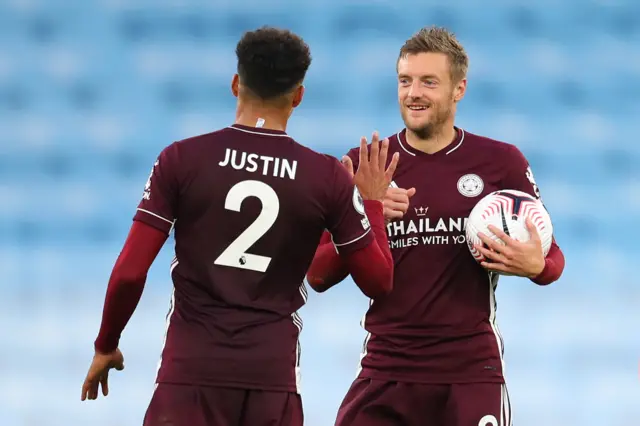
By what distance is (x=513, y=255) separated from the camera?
14.7 ft

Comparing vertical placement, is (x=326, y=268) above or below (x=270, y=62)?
below

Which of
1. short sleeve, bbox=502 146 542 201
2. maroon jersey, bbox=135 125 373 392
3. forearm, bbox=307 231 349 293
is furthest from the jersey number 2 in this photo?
short sleeve, bbox=502 146 542 201

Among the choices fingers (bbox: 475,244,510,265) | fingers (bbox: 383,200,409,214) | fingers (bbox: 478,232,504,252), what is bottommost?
fingers (bbox: 475,244,510,265)

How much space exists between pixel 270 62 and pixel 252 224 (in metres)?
0.57

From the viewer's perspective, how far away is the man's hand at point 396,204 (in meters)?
4.47

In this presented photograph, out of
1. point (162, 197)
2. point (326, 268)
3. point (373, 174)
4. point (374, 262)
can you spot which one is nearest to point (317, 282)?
point (326, 268)

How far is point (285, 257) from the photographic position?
3.81 m

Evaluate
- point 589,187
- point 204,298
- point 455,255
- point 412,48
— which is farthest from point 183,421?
point 589,187

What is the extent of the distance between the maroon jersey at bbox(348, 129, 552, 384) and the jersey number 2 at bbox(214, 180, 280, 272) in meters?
1.21

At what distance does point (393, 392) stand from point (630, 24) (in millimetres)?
8160

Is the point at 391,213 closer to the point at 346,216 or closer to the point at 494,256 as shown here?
the point at 494,256

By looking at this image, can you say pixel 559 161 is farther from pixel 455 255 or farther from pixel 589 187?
pixel 455 255

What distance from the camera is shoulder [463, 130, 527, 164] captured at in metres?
4.98

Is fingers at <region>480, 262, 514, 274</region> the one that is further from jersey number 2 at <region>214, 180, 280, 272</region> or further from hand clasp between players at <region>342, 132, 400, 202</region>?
jersey number 2 at <region>214, 180, 280, 272</region>
